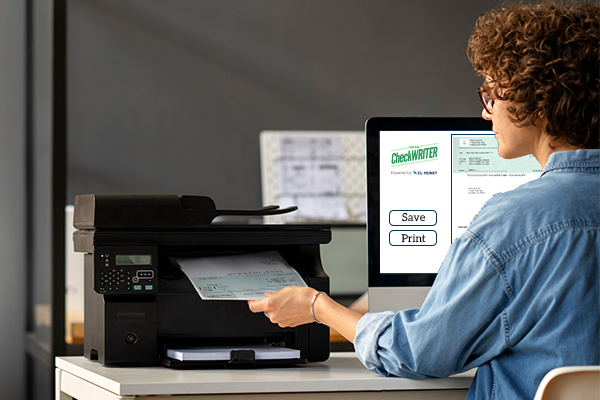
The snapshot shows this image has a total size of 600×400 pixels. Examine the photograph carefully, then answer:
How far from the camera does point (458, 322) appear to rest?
0.93 meters

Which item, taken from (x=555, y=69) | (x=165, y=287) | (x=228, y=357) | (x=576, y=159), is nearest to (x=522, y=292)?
(x=576, y=159)

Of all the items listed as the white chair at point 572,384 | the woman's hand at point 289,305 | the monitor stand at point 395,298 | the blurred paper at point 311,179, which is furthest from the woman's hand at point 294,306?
the blurred paper at point 311,179

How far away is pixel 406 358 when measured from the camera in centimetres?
100

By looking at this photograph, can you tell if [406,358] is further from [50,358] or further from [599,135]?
[50,358]

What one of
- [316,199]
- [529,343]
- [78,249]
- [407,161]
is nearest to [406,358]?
[529,343]

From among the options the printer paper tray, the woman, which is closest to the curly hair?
the woman

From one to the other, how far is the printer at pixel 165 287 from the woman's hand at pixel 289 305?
69 mm

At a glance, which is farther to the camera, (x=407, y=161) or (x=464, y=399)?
(x=407, y=161)

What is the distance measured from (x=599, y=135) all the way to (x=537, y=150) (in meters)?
0.10

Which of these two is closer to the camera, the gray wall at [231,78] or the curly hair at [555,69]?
the curly hair at [555,69]

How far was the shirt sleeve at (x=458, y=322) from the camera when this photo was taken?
36.2 inches

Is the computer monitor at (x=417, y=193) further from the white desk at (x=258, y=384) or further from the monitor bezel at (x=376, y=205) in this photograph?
the white desk at (x=258, y=384)

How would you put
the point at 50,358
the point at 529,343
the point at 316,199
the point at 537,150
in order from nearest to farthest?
the point at 529,343
the point at 537,150
the point at 50,358
the point at 316,199

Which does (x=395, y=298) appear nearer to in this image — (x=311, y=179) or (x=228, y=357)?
(x=228, y=357)
